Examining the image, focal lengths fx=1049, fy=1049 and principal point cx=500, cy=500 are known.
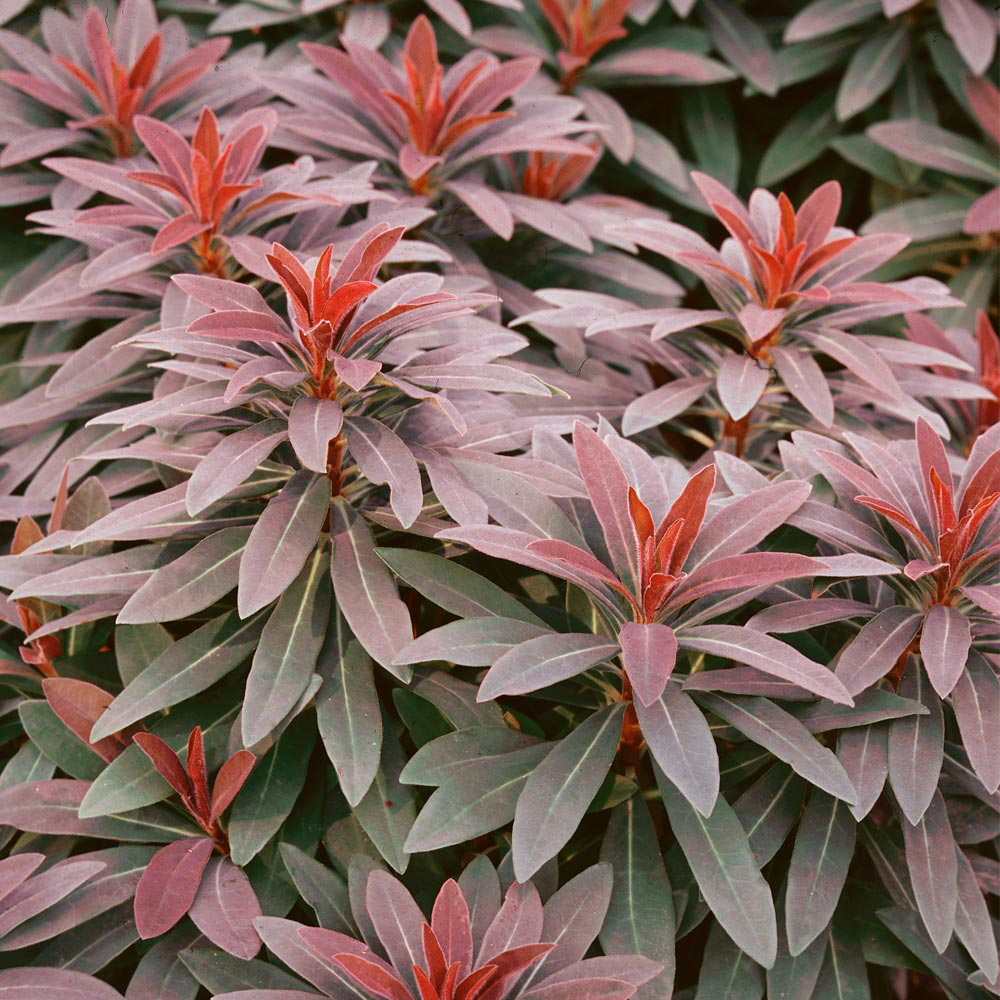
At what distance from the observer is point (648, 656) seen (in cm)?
118

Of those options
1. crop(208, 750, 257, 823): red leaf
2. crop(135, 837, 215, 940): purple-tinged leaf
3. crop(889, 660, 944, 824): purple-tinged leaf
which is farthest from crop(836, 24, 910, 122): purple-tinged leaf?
crop(135, 837, 215, 940): purple-tinged leaf

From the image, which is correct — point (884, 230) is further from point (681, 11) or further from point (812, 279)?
point (812, 279)

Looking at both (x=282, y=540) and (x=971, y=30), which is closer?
(x=282, y=540)

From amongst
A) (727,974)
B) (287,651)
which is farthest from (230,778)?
(727,974)

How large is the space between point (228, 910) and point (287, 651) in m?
0.33

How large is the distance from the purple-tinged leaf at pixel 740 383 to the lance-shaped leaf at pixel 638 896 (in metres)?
0.63

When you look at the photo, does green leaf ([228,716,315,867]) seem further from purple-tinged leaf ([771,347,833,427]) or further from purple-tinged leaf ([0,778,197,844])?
purple-tinged leaf ([771,347,833,427])

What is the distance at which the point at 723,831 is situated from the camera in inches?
50.7

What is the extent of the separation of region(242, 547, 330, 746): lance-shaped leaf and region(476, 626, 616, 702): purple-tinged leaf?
0.85 feet

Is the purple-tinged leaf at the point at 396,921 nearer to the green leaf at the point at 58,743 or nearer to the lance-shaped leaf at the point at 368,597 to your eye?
the lance-shaped leaf at the point at 368,597

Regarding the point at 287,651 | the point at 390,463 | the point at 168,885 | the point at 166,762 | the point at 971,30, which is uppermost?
the point at 971,30

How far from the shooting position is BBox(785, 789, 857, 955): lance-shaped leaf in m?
1.29

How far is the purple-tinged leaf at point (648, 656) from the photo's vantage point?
113 centimetres

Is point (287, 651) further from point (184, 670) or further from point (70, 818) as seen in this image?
point (70, 818)
